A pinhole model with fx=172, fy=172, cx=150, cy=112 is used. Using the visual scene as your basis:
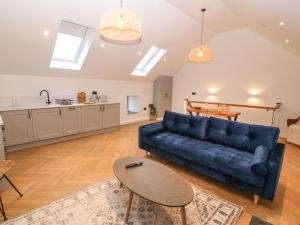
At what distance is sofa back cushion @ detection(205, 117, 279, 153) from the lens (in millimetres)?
2561

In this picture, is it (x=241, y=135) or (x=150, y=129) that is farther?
(x=150, y=129)

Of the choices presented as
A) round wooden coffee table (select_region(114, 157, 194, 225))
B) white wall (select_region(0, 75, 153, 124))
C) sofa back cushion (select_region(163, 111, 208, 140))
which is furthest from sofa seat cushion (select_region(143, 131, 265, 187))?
white wall (select_region(0, 75, 153, 124))

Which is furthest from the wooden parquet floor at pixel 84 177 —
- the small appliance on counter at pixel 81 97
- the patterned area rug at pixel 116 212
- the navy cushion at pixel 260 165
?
the small appliance on counter at pixel 81 97

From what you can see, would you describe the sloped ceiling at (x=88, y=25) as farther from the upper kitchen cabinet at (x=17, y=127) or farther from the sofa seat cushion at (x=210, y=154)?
the sofa seat cushion at (x=210, y=154)

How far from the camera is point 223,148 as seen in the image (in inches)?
110

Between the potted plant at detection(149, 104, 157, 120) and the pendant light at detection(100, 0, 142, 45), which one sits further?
the potted plant at detection(149, 104, 157, 120)

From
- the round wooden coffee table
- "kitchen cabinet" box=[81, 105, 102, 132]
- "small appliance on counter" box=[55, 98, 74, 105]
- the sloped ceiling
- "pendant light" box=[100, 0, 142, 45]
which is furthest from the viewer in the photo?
"kitchen cabinet" box=[81, 105, 102, 132]

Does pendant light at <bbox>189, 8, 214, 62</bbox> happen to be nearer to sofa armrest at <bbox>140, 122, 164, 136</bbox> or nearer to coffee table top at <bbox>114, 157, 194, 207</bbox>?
sofa armrest at <bbox>140, 122, 164, 136</bbox>

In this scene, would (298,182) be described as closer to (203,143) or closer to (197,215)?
(203,143)

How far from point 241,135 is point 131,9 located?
3.11m

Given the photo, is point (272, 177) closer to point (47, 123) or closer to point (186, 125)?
point (186, 125)

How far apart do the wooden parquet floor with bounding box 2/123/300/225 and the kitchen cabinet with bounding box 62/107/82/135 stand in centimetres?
33

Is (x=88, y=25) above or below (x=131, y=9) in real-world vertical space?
below

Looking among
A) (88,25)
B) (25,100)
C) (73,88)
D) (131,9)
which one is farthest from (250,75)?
(25,100)
